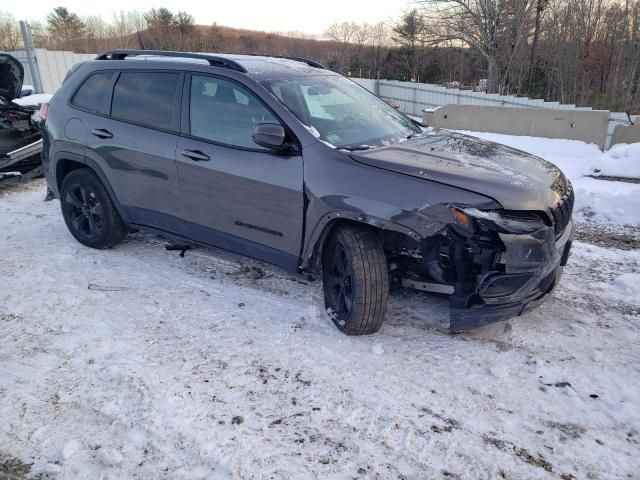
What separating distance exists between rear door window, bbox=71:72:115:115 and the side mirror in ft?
6.45

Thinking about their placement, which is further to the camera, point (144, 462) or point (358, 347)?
point (358, 347)

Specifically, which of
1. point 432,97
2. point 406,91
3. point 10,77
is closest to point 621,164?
point 10,77

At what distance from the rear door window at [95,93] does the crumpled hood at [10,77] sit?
3.95 meters

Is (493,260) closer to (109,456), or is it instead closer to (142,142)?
(109,456)

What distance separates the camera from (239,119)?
11.9 feet

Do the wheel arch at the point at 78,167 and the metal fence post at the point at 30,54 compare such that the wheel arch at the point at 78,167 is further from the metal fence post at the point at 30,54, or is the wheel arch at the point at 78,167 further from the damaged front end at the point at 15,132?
the metal fence post at the point at 30,54

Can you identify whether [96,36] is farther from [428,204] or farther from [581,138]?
[428,204]

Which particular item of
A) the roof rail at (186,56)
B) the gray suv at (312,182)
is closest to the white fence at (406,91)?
the roof rail at (186,56)

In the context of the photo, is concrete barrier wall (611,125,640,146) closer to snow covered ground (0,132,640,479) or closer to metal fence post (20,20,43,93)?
snow covered ground (0,132,640,479)

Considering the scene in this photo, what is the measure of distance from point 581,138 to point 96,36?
116 feet

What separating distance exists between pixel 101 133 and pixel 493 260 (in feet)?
11.7

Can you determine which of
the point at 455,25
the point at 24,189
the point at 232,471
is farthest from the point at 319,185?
the point at 455,25

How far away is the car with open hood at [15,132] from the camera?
22.7ft

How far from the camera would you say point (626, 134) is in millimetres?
9594
